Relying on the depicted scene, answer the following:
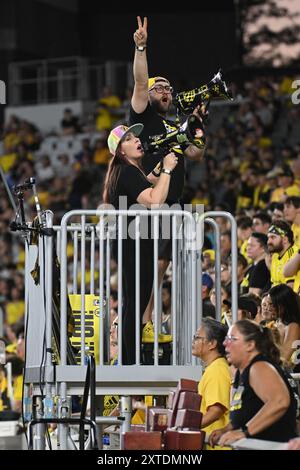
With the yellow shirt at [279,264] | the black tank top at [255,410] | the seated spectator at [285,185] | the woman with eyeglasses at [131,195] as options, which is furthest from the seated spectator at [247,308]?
the seated spectator at [285,185]

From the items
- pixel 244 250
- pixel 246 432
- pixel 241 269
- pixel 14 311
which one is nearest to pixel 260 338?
pixel 246 432

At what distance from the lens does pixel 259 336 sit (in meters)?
8.58

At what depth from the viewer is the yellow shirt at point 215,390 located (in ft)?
30.6

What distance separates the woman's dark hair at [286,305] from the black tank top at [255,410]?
4.57 feet

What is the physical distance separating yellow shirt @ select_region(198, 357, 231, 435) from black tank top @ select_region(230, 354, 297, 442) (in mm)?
501

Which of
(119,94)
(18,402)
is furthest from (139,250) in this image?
(119,94)

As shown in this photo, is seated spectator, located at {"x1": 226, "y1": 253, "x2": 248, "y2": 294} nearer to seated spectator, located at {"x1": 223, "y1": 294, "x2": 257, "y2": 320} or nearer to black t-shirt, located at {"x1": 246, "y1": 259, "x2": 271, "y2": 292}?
black t-shirt, located at {"x1": 246, "y1": 259, "x2": 271, "y2": 292}

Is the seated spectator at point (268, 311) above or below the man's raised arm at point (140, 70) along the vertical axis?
below

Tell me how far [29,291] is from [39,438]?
4.56 feet

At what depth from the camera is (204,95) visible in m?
10.8

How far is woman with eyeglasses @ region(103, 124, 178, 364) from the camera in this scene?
10.1 metres

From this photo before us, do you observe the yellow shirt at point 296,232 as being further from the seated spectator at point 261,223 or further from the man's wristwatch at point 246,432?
the man's wristwatch at point 246,432

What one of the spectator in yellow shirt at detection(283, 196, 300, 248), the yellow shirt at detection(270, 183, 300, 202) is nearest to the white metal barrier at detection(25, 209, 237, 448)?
the spectator in yellow shirt at detection(283, 196, 300, 248)

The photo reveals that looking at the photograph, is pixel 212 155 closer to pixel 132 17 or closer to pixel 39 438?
pixel 132 17
